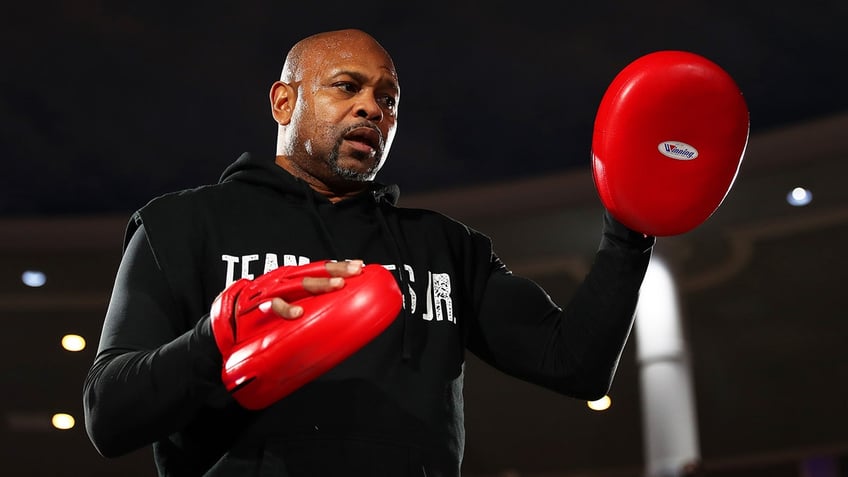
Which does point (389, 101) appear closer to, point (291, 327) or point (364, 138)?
point (364, 138)

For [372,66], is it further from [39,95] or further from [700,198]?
[39,95]

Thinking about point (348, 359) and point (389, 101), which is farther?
point (389, 101)

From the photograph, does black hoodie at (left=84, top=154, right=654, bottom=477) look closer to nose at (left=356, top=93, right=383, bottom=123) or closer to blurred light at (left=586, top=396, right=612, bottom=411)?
nose at (left=356, top=93, right=383, bottom=123)

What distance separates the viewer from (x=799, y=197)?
5.33m

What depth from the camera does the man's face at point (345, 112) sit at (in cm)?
142

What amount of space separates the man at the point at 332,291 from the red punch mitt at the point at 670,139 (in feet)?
0.20

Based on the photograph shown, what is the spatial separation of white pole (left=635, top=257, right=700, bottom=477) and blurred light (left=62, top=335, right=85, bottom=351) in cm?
380

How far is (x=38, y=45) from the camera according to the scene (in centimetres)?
593

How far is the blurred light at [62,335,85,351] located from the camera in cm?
707

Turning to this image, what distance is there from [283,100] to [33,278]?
5.35m

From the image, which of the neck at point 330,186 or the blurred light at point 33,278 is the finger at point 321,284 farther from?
the blurred light at point 33,278

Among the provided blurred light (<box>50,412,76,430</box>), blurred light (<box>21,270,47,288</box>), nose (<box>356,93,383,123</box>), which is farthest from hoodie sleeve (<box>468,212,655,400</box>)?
blurred light (<box>50,412,76,430</box>)

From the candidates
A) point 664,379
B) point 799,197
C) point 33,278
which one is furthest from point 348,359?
point 33,278

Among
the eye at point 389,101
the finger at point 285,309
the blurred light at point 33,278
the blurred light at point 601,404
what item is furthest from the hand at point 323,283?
the blurred light at point 601,404
